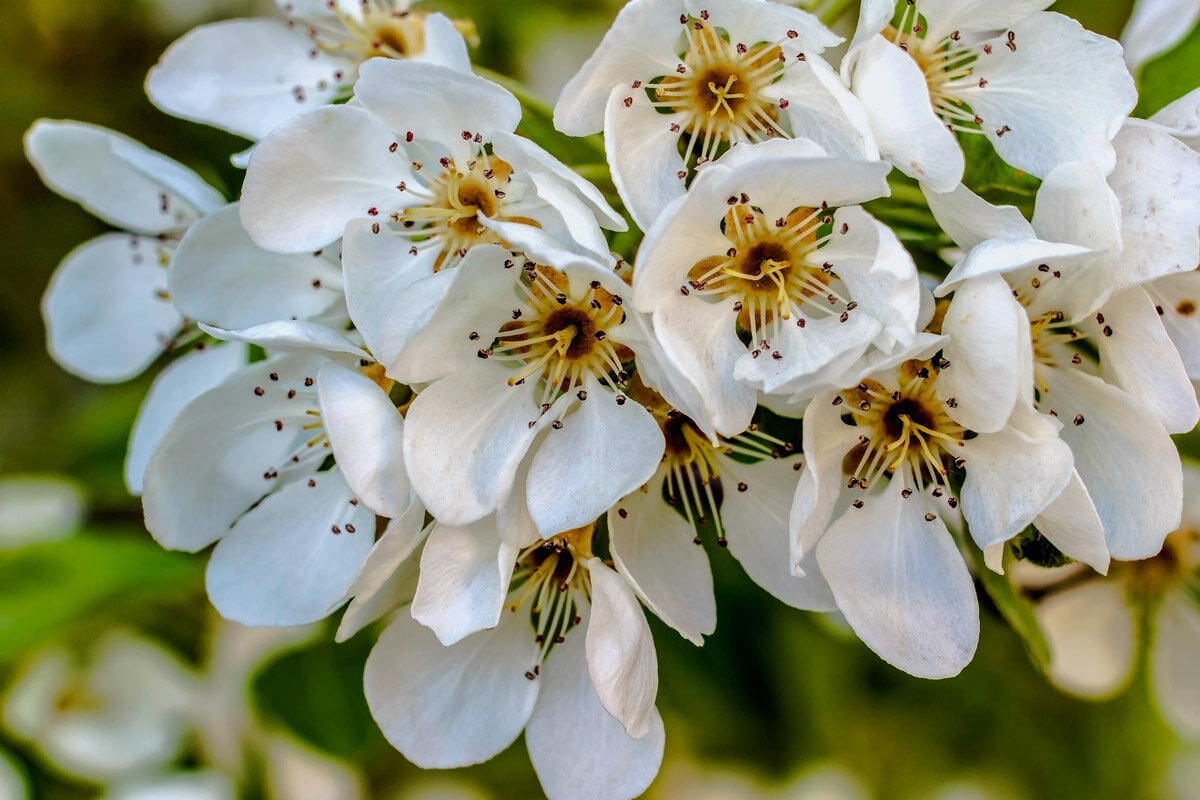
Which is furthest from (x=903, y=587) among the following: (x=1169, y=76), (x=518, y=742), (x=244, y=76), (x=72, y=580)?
(x=72, y=580)

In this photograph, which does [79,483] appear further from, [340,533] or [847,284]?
[847,284]

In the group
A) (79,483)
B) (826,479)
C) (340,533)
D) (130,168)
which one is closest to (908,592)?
(826,479)

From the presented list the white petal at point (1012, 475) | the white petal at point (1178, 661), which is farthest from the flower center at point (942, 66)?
the white petal at point (1178, 661)

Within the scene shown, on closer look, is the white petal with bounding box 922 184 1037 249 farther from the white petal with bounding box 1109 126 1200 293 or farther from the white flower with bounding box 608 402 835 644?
the white flower with bounding box 608 402 835 644

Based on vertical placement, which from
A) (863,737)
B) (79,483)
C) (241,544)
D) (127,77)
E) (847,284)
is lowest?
(863,737)

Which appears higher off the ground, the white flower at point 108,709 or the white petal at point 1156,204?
the white petal at point 1156,204

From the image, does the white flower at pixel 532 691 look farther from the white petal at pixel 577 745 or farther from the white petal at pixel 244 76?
the white petal at pixel 244 76

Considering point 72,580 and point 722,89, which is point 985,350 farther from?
point 72,580

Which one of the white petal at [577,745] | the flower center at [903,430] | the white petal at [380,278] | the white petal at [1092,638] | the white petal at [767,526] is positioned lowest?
the white petal at [1092,638]
